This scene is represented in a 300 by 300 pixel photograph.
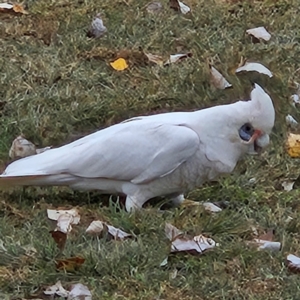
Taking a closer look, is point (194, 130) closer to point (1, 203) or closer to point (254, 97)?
point (254, 97)

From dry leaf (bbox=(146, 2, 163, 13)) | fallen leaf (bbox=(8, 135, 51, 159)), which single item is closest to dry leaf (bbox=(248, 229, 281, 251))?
fallen leaf (bbox=(8, 135, 51, 159))

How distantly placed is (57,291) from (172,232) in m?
0.54

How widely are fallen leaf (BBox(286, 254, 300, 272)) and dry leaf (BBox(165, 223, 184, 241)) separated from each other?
39cm

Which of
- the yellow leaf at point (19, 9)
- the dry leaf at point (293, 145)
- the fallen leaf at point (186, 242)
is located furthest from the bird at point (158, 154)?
the yellow leaf at point (19, 9)

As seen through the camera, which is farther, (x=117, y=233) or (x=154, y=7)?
(x=154, y=7)

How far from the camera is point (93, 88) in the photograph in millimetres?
4938

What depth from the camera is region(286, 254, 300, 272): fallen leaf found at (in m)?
3.38

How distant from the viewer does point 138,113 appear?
4.74m

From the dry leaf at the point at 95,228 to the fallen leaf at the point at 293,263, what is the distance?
0.66 m

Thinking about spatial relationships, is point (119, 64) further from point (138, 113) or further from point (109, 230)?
point (109, 230)

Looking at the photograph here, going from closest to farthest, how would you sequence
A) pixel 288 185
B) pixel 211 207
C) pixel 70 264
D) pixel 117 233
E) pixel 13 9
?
pixel 70 264 → pixel 117 233 → pixel 211 207 → pixel 288 185 → pixel 13 9

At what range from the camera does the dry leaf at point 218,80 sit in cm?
494

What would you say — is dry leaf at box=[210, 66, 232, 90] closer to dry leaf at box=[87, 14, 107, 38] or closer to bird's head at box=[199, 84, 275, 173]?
dry leaf at box=[87, 14, 107, 38]

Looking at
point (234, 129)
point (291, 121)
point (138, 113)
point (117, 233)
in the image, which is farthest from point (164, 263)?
point (291, 121)
